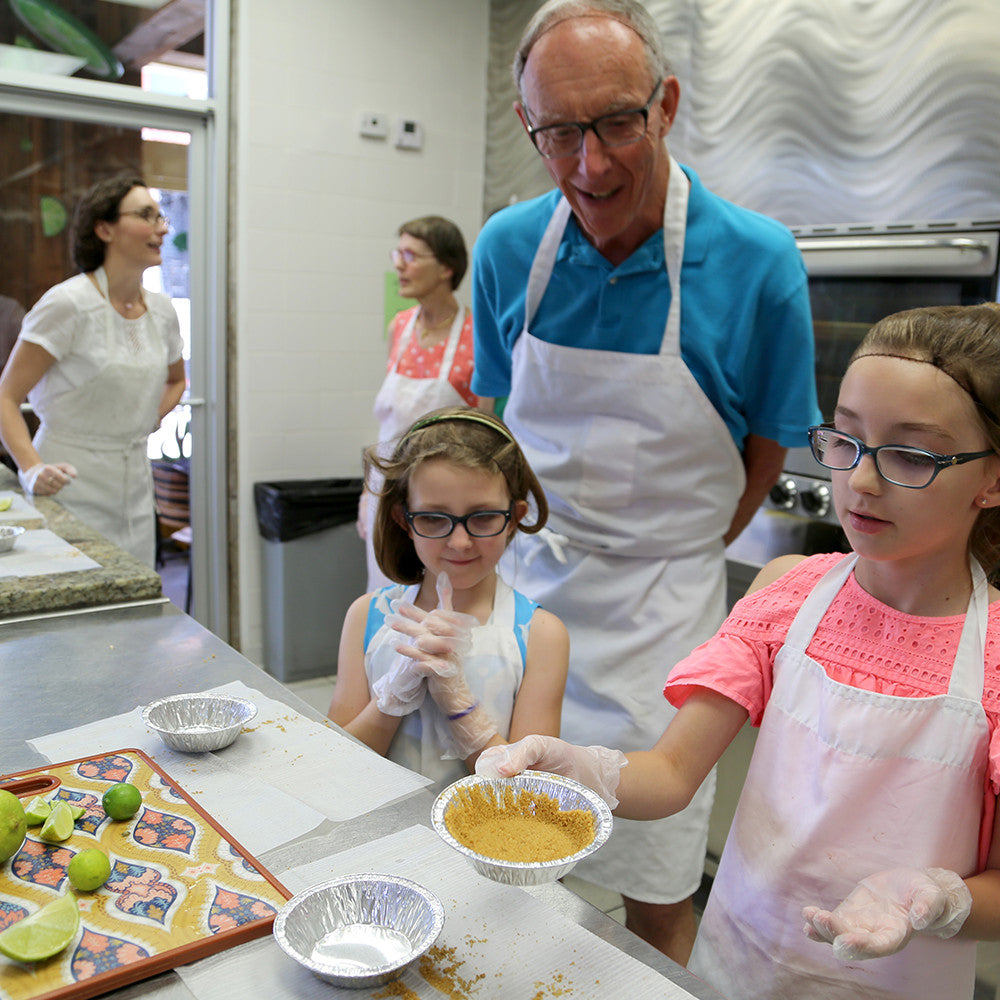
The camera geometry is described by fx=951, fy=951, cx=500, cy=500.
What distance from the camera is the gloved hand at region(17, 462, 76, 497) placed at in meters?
2.56

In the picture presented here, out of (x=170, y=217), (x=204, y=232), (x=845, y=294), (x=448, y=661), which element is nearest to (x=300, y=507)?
(x=204, y=232)

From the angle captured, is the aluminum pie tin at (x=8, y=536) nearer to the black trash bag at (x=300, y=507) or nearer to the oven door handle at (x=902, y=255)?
the black trash bag at (x=300, y=507)

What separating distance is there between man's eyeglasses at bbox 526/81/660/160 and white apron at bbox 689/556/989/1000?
0.80m

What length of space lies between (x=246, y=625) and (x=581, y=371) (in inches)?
110

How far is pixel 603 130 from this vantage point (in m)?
1.55

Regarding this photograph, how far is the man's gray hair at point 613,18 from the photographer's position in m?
1.55

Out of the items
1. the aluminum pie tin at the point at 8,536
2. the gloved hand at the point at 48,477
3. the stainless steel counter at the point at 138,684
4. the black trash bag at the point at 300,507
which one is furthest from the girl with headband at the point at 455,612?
the black trash bag at the point at 300,507

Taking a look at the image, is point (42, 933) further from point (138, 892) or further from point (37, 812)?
point (37, 812)

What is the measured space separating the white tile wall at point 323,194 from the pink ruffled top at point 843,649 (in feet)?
10.5

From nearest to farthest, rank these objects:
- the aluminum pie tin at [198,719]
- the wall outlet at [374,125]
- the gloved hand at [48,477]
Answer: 1. the aluminum pie tin at [198,719]
2. the gloved hand at [48,477]
3. the wall outlet at [374,125]

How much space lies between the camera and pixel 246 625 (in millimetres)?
4199

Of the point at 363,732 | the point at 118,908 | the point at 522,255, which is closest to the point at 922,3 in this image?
the point at 522,255

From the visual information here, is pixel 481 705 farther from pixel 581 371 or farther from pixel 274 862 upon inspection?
pixel 581 371

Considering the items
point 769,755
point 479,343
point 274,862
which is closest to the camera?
point 274,862
